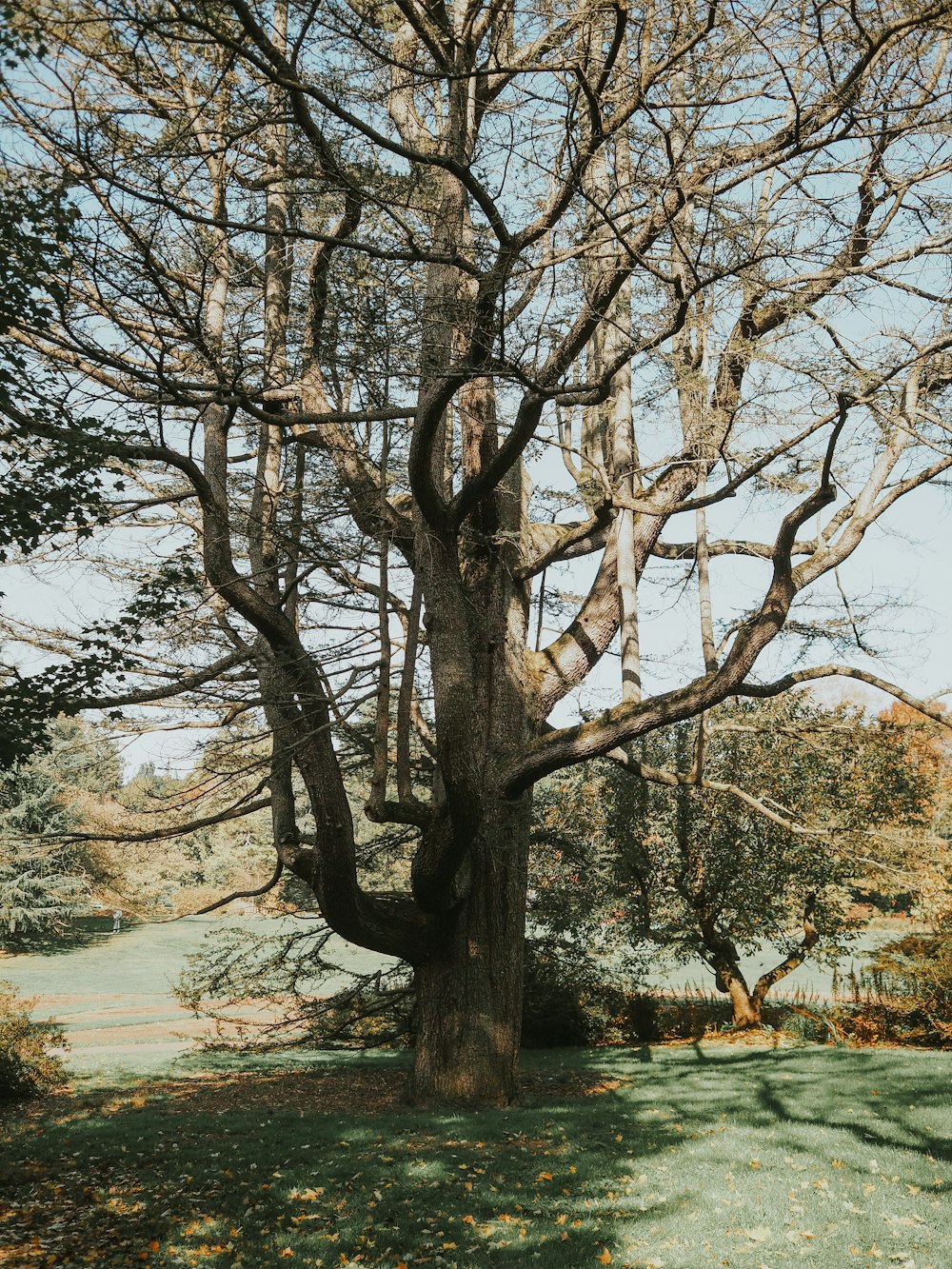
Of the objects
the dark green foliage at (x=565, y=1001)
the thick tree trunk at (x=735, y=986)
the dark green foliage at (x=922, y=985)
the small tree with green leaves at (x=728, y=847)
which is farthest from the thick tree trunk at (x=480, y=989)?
the thick tree trunk at (x=735, y=986)

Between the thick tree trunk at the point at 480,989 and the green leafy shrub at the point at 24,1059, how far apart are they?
16.0 ft

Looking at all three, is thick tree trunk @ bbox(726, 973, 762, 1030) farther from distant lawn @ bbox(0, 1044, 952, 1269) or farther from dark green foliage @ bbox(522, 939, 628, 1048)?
distant lawn @ bbox(0, 1044, 952, 1269)

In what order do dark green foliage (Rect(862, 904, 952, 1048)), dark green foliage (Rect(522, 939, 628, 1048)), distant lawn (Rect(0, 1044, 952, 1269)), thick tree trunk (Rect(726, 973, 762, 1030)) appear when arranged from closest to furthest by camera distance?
distant lawn (Rect(0, 1044, 952, 1269)) → dark green foliage (Rect(862, 904, 952, 1048)) → dark green foliage (Rect(522, 939, 628, 1048)) → thick tree trunk (Rect(726, 973, 762, 1030))

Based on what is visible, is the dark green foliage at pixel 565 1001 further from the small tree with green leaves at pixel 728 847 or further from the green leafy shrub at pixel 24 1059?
the green leafy shrub at pixel 24 1059

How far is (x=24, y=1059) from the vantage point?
1036 cm

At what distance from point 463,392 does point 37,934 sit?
85.6 ft

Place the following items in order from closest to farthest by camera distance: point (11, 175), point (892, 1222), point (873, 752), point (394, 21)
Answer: point (892, 1222)
point (11, 175)
point (394, 21)
point (873, 752)

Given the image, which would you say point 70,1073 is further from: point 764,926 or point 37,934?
point 37,934

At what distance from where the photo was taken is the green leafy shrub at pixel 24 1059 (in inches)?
393

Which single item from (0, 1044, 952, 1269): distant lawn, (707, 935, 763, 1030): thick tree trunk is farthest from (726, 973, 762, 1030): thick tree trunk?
(0, 1044, 952, 1269): distant lawn

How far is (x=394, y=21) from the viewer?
6.90 metres

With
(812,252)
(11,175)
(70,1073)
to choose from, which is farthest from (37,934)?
(812,252)

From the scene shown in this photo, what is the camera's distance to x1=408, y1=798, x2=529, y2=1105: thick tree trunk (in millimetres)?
7875

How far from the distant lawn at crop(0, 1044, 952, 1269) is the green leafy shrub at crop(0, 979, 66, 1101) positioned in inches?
40.9
